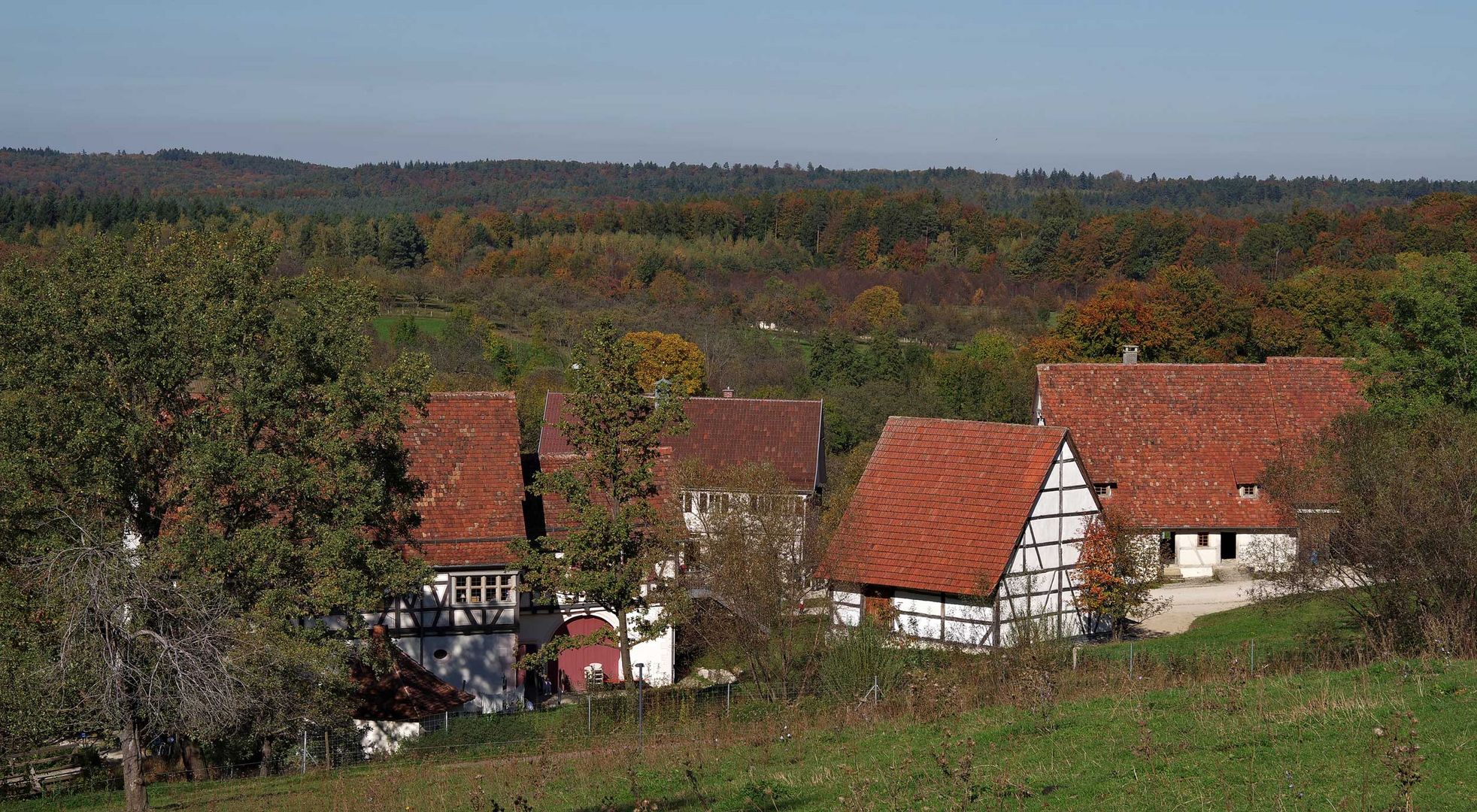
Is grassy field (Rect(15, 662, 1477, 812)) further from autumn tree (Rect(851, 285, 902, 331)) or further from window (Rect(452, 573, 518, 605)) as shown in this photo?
autumn tree (Rect(851, 285, 902, 331))

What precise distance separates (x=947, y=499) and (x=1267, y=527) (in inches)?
384

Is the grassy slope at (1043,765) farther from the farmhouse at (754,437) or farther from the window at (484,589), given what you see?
the farmhouse at (754,437)

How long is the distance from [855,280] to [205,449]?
315 ft

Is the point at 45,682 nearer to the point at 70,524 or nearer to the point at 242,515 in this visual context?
the point at 70,524

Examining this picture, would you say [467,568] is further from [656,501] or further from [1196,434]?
[1196,434]

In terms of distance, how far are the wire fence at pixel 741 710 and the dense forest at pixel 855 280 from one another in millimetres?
7890

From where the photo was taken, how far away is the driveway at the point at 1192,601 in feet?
96.6

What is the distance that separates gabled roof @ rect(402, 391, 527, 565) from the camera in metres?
27.8

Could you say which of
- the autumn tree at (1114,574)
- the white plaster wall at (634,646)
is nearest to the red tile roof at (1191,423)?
the autumn tree at (1114,574)

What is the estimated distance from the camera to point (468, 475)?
2906 cm

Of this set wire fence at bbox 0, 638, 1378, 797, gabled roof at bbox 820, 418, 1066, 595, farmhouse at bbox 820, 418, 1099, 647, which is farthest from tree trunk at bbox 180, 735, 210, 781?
gabled roof at bbox 820, 418, 1066, 595

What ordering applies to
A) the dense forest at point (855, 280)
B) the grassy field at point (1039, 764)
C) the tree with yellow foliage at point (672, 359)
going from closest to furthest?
1. the grassy field at point (1039, 764)
2. the dense forest at point (855, 280)
3. the tree with yellow foliage at point (672, 359)

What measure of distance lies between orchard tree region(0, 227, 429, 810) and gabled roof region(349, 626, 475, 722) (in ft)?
12.5

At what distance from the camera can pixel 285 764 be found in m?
20.2
